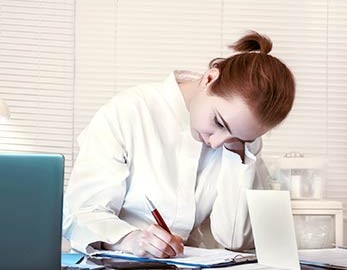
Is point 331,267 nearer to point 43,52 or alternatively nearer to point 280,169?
point 280,169

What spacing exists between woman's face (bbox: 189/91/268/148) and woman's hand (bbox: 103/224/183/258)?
308mm

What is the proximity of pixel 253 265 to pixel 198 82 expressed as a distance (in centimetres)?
63

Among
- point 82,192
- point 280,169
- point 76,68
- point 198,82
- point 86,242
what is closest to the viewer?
point 86,242

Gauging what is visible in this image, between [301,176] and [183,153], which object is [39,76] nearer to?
[301,176]

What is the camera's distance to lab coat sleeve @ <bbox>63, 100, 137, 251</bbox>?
1538 millimetres

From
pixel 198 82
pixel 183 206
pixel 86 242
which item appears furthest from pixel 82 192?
pixel 198 82

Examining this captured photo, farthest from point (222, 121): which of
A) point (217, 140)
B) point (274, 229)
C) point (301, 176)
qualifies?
point (301, 176)

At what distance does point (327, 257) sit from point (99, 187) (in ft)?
1.84

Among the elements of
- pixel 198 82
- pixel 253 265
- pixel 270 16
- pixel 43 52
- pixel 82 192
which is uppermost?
pixel 270 16

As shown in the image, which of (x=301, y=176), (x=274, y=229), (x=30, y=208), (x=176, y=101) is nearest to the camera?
(x=30, y=208)

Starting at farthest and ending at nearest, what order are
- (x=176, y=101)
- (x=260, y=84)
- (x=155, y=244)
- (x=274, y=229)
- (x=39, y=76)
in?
(x=39, y=76), (x=176, y=101), (x=260, y=84), (x=155, y=244), (x=274, y=229)

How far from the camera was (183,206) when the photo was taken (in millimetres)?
1728

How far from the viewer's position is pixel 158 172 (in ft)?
5.68

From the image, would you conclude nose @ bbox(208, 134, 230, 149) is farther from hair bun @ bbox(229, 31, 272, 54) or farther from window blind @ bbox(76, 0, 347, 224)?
window blind @ bbox(76, 0, 347, 224)
